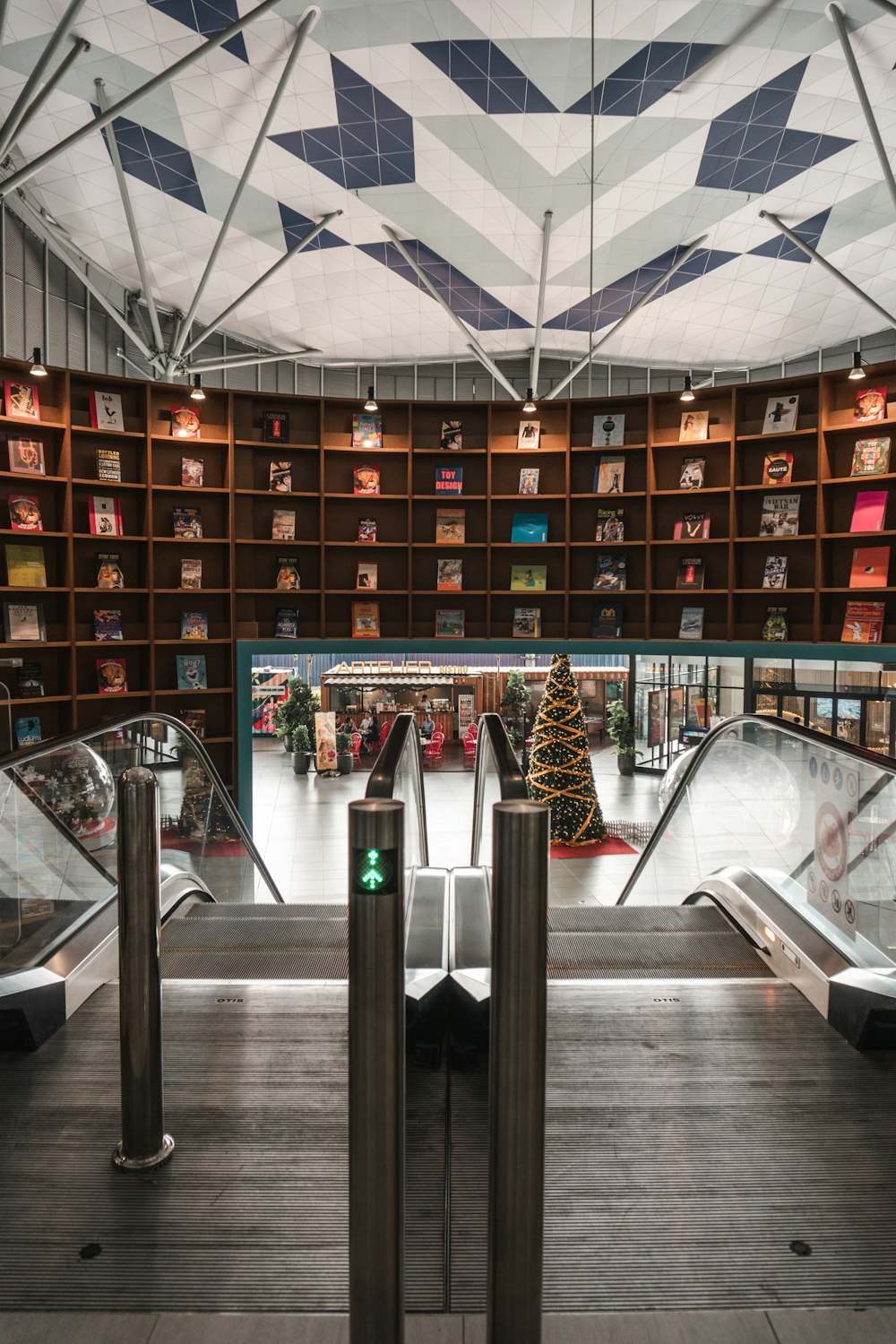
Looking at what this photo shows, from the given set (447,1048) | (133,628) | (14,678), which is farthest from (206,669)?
(447,1048)

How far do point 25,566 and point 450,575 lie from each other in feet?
12.3

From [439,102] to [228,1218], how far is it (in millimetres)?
7889

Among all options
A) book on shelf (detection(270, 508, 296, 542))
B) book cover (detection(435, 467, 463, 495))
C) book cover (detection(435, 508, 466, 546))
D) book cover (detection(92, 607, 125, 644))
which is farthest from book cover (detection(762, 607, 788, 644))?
book cover (detection(92, 607, 125, 644))

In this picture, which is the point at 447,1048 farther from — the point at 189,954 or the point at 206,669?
the point at 206,669

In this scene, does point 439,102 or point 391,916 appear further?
point 439,102

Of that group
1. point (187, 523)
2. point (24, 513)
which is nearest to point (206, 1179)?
point (24, 513)

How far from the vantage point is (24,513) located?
257 inches

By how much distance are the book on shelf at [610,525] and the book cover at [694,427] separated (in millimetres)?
865

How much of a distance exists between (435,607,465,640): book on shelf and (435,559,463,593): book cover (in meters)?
0.24

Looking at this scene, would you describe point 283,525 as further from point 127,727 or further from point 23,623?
point 127,727

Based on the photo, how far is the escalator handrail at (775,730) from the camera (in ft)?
8.27

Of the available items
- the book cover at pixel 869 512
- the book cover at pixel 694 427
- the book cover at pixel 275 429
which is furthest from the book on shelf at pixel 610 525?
the book cover at pixel 275 429

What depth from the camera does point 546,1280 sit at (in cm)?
140

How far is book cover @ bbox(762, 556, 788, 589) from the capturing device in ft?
23.3
